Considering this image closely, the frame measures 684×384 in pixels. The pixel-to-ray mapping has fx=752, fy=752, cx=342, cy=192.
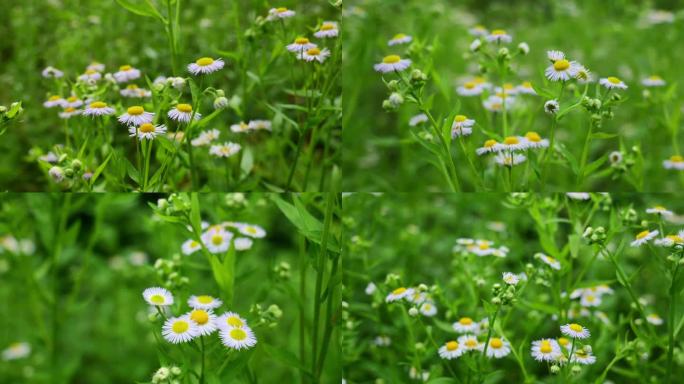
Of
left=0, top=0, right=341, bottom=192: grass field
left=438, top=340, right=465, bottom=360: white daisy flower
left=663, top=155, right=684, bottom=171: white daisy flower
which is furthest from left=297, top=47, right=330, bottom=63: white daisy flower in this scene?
left=663, top=155, right=684, bottom=171: white daisy flower

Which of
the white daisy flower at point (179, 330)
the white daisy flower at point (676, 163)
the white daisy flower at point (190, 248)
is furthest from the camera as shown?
the white daisy flower at point (676, 163)

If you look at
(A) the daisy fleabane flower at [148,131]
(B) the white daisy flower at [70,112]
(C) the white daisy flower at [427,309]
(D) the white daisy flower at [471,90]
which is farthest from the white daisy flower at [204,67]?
(D) the white daisy flower at [471,90]

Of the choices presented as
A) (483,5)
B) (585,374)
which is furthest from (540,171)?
(483,5)

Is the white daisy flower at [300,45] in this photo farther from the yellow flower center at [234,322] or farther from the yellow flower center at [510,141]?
the yellow flower center at [234,322]

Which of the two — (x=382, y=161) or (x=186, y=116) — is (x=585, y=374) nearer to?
(x=186, y=116)

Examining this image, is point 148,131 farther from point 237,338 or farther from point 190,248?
point 237,338

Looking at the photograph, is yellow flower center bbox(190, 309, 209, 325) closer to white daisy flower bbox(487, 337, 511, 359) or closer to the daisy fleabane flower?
the daisy fleabane flower
